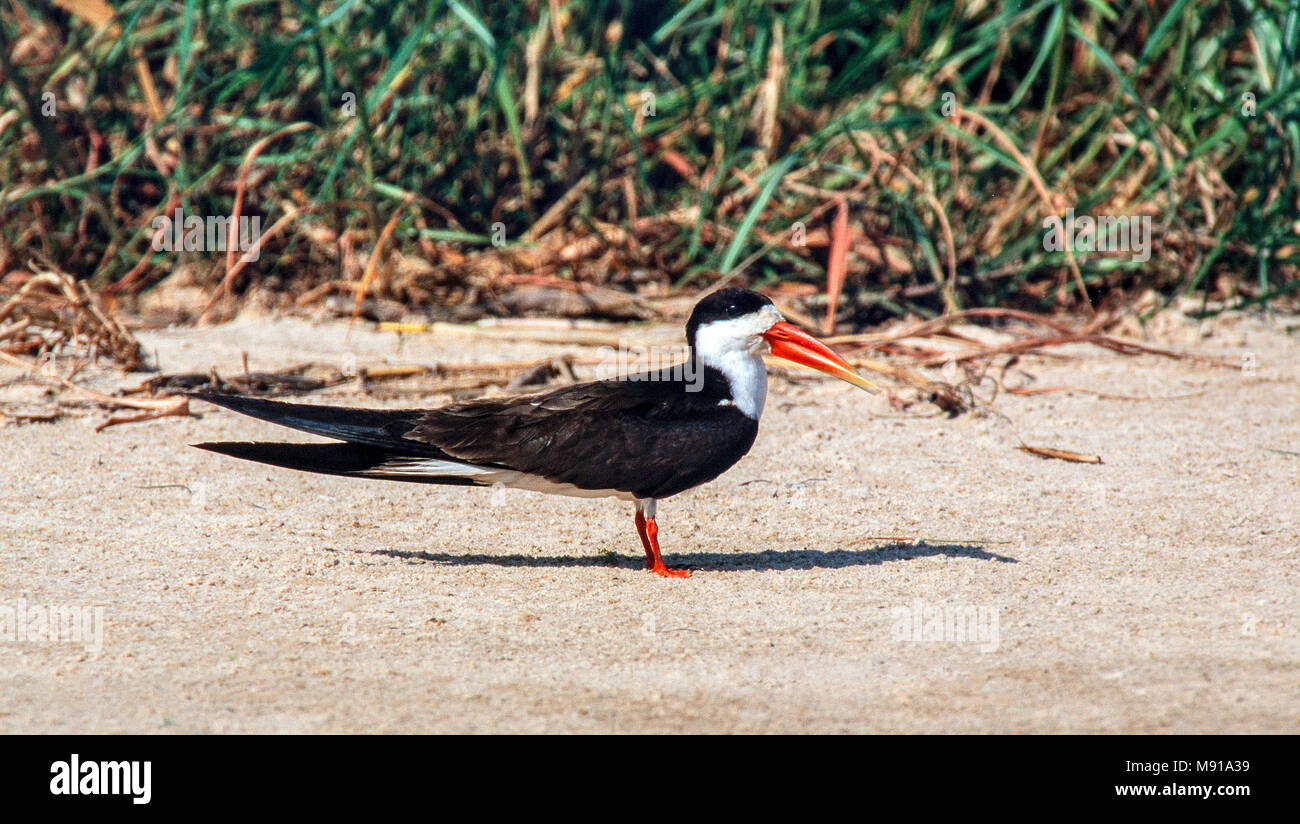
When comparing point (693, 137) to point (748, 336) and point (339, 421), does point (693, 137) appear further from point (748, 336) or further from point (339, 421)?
point (339, 421)

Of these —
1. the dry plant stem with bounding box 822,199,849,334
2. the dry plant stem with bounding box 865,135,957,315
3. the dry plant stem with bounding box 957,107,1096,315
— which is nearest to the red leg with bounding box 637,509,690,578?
the dry plant stem with bounding box 822,199,849,334

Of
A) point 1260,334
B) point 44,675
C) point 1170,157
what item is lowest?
point 44,675

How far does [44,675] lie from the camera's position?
2.62 m

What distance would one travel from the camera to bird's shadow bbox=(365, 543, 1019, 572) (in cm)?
338

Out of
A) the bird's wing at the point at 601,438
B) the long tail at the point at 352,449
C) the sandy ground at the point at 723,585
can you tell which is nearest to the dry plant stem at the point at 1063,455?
the sandy ground at the point at 723,585

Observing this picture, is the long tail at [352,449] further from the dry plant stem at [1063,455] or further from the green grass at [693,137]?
the green grass at [693,137]

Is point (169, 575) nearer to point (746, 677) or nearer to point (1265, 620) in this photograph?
point (746, 677)

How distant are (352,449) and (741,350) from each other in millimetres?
1027

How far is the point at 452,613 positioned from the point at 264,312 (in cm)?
312

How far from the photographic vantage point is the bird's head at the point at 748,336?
138 inches

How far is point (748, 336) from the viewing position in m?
3.52

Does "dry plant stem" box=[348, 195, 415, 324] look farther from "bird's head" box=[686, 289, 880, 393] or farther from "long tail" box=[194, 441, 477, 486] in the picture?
"bird's head" box=[686, 289, 880, 393]

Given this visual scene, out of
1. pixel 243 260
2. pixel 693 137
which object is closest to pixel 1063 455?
pixel 693 137
